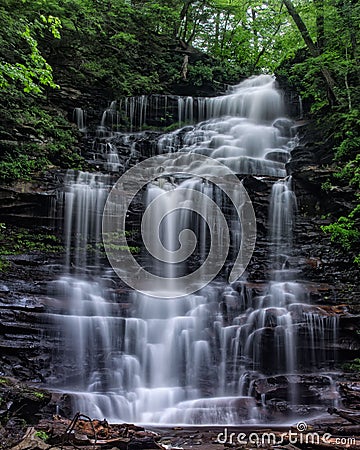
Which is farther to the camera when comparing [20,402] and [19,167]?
[19,167]

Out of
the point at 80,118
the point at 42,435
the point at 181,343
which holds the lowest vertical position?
the point at 42,435

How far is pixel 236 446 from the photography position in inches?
166

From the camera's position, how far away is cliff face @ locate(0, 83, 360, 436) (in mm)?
6461

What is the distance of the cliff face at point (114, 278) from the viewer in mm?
6461

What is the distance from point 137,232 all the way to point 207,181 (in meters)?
2.59

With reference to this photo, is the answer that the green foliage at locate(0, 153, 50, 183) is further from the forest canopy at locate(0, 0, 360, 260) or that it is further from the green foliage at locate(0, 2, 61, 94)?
the green foliage at locate(0, 2, 61, 94)

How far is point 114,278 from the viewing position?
29.9 ft

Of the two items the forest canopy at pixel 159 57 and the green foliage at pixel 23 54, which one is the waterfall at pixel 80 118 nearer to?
the forest canopy at pixel 159 57

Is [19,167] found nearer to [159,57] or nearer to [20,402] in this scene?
[20,402]

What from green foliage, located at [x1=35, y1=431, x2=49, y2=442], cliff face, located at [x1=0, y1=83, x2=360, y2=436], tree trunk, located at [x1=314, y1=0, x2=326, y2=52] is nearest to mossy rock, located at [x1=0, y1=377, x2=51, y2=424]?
green foliage, located at [x1=35, y1=431, x2=49, y2=442]

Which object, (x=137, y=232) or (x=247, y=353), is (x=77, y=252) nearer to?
(x=137, y=232)

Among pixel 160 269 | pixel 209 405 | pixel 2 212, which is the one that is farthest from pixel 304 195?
pixel 2 212

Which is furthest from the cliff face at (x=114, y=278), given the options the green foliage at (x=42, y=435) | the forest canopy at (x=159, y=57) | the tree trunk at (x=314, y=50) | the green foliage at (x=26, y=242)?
the green foliage at (x=42, y=435)

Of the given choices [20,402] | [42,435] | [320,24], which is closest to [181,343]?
[20,402]
